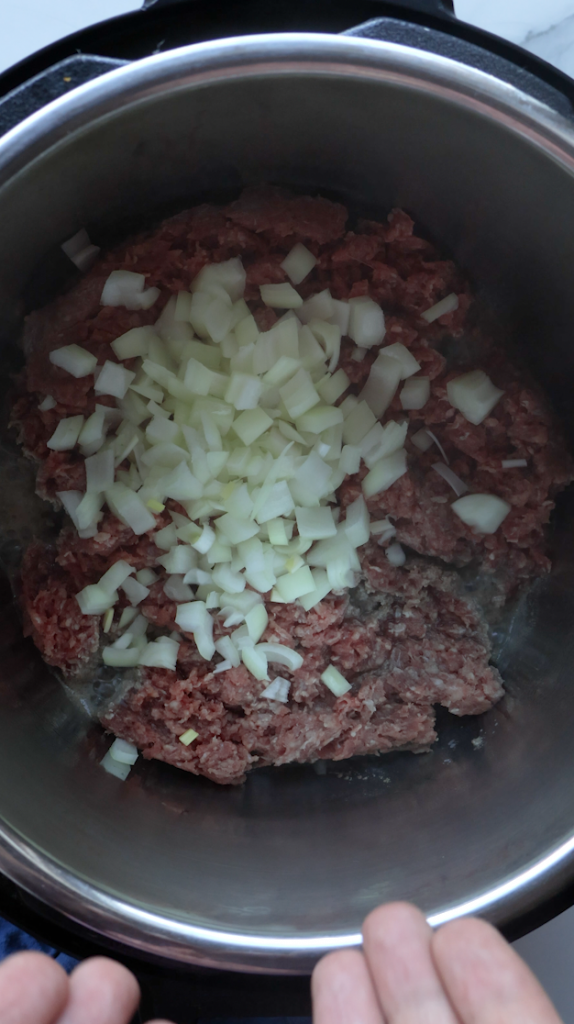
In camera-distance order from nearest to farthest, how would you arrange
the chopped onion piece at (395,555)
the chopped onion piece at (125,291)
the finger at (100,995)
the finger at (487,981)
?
the finger at (487,981) < the finger at (100,995) < the chopped onion piece at (125,291) < the chopped onion piece at (395,555)

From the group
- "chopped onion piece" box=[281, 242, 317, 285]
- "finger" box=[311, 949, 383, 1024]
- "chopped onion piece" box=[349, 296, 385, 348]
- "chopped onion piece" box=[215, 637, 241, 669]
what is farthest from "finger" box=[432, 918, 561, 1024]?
"chopped onion piece" box=[281, 242, 317, 285]

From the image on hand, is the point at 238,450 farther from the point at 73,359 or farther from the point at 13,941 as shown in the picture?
the point at 13,941

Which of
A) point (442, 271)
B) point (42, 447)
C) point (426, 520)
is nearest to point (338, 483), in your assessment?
point (426, 520)

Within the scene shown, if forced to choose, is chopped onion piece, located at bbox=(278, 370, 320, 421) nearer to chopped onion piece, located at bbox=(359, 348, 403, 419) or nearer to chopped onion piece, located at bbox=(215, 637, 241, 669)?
chopped onion piece, located at bbox=(359, 348, 403, 419)

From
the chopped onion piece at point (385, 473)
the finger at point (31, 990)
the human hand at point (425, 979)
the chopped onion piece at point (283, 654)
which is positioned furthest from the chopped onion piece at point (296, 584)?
the finger at point (31, 990)

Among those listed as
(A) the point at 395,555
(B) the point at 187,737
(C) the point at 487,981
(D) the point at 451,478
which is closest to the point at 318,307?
(D) the point at 451,478

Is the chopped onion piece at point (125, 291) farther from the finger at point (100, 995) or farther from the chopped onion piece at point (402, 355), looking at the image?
the finger at point (100, 995)
